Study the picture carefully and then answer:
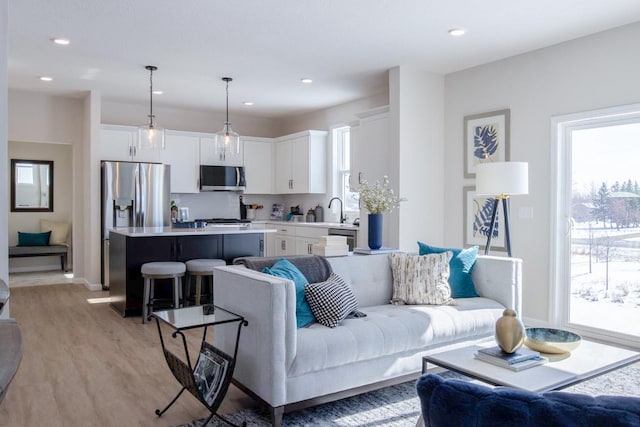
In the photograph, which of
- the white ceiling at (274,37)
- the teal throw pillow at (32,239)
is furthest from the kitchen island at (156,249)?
the teal throw pillow at (32,239)

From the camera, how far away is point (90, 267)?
6.98 m

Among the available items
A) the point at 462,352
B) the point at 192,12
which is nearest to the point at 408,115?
the point at 192,12

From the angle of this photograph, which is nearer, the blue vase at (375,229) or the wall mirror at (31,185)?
the blue vase at (375,229)

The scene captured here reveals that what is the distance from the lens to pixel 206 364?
2.82 metres

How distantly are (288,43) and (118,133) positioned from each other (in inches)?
137

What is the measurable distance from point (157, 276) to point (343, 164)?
3517 mm

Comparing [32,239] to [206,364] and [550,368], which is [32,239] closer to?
[206,364]

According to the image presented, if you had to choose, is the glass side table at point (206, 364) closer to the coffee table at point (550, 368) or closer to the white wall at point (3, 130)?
the white wall at point (3, 130)

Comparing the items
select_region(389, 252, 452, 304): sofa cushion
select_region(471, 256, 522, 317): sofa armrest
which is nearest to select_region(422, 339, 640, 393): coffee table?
select_region(389, 252, 452, 304): sofa cushion

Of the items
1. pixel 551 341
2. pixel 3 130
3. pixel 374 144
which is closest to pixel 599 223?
pixel 551 341

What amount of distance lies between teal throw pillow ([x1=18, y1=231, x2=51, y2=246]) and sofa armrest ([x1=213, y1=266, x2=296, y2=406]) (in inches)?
280

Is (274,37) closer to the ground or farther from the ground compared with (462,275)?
farther from the ground

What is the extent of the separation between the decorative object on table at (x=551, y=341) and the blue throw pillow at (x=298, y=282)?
1.18 meters

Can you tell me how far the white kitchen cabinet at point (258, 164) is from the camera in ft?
26.8
